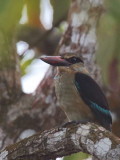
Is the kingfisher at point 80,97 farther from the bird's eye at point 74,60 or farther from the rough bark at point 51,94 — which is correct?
the rough bark at point 51,94

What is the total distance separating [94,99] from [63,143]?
3.87 ft

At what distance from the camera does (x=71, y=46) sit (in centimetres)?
599

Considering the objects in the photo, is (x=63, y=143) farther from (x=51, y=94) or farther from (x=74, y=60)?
(x=51, y=94)

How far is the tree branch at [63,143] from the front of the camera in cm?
357

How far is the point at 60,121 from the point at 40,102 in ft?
0.88

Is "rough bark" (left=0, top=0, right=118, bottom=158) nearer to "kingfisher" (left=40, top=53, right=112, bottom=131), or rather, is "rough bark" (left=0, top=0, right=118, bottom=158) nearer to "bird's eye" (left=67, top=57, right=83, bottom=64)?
"bird's eye" (left=67, top=57, right=83, bottom=64)

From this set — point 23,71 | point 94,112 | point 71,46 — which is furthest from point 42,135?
point 23,71

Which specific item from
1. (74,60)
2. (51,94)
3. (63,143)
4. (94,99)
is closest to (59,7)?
(51,94)

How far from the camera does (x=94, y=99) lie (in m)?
4.95

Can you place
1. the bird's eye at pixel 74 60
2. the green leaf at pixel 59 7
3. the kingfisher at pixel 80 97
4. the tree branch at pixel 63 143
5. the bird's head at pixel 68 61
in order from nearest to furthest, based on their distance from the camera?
the tree branch at pixel 63 143
the kingfisher at pixel 80 97
the bird's head at pixel 68 61
the bird's eye at pixel 74 60
the green leaf at pixel 59 7

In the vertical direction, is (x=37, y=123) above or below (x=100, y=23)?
below

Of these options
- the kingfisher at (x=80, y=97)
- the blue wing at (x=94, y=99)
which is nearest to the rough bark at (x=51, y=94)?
the kingfisher at (x=80, y=97)

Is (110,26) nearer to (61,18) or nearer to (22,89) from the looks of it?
(22,89)

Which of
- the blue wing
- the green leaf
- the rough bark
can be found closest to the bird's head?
the blue wing
